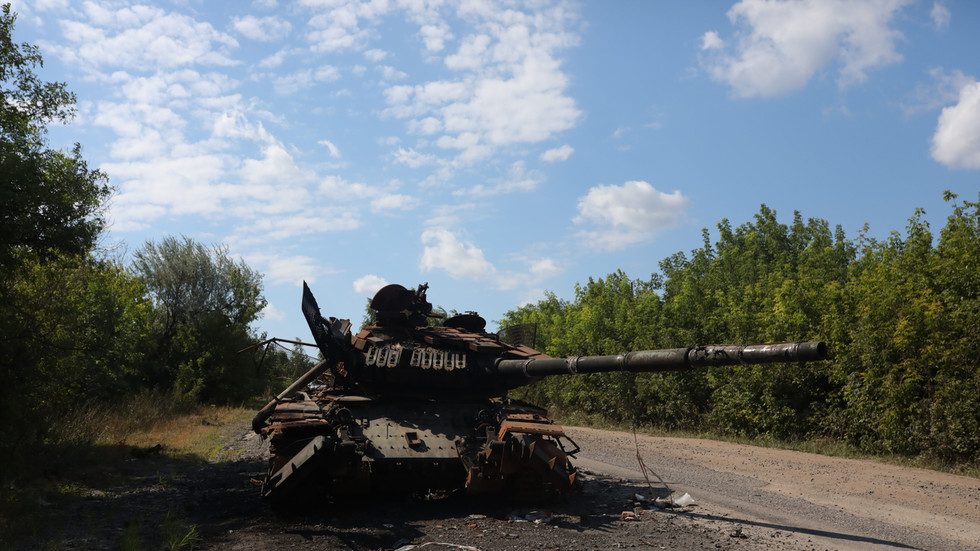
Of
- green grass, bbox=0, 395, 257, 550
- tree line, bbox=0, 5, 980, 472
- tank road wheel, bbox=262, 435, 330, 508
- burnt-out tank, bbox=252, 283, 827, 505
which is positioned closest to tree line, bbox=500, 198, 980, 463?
tree line, bbox=0, 5, 980, 472

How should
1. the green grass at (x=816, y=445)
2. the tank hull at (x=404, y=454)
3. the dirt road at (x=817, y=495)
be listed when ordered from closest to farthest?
the dirt road at (x=817, y=495), the tank hull at (x=404, y=454), the green grass at (x=816, y=445)

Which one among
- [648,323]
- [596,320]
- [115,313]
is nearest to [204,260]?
[115,313]

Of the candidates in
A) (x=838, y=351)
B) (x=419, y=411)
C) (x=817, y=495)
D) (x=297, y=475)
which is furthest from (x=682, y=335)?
(x=297, y=475)

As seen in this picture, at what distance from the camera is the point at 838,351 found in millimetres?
16719

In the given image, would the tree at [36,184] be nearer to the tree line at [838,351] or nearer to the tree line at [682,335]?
the tree line at [682,335]

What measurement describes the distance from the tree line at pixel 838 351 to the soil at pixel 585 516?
6.96 feet

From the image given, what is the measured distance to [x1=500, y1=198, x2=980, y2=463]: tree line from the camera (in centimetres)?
1395

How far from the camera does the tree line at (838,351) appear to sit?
14.0 meters

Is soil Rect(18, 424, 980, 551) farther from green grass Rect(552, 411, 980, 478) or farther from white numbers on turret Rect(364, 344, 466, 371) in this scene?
white numbers on turret Rect(364, 344, 466, 371)

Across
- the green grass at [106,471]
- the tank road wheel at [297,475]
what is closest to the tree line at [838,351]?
the tank road wheel at [297,475]

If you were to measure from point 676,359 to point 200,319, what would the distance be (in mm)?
31185

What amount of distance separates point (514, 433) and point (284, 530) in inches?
116

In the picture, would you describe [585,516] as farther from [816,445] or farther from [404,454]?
[816,445]

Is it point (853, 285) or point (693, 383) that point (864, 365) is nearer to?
point (853, 285)
